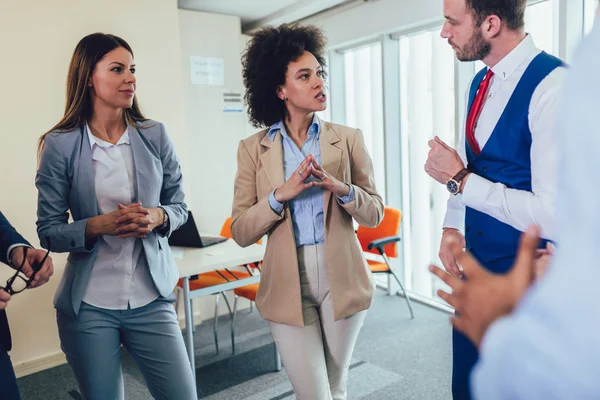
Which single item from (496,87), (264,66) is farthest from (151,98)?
(496,87)

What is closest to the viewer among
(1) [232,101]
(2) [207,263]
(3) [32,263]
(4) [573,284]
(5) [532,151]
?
(4) [573,284]

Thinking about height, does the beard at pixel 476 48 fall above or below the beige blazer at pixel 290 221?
above

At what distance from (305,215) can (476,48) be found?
82cm

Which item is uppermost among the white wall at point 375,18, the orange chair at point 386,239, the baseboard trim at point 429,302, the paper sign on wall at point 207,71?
the white wall at point 375,18

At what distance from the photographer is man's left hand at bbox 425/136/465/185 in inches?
61.3

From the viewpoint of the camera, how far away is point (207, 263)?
2959 millimetres

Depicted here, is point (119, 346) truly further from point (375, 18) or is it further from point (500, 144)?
point (375, 18)

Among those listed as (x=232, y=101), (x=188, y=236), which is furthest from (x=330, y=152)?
(x=232, y=101)

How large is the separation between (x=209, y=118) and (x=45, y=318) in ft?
7.16

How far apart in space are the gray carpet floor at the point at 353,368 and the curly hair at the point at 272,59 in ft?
5.79

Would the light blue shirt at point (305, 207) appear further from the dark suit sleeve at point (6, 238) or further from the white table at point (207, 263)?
the white table at point (207, 263)

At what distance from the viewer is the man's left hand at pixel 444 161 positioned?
1557mm

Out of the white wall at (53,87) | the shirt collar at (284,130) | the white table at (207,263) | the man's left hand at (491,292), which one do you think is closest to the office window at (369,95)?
the white wall at (53,87)

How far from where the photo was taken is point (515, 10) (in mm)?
1502
